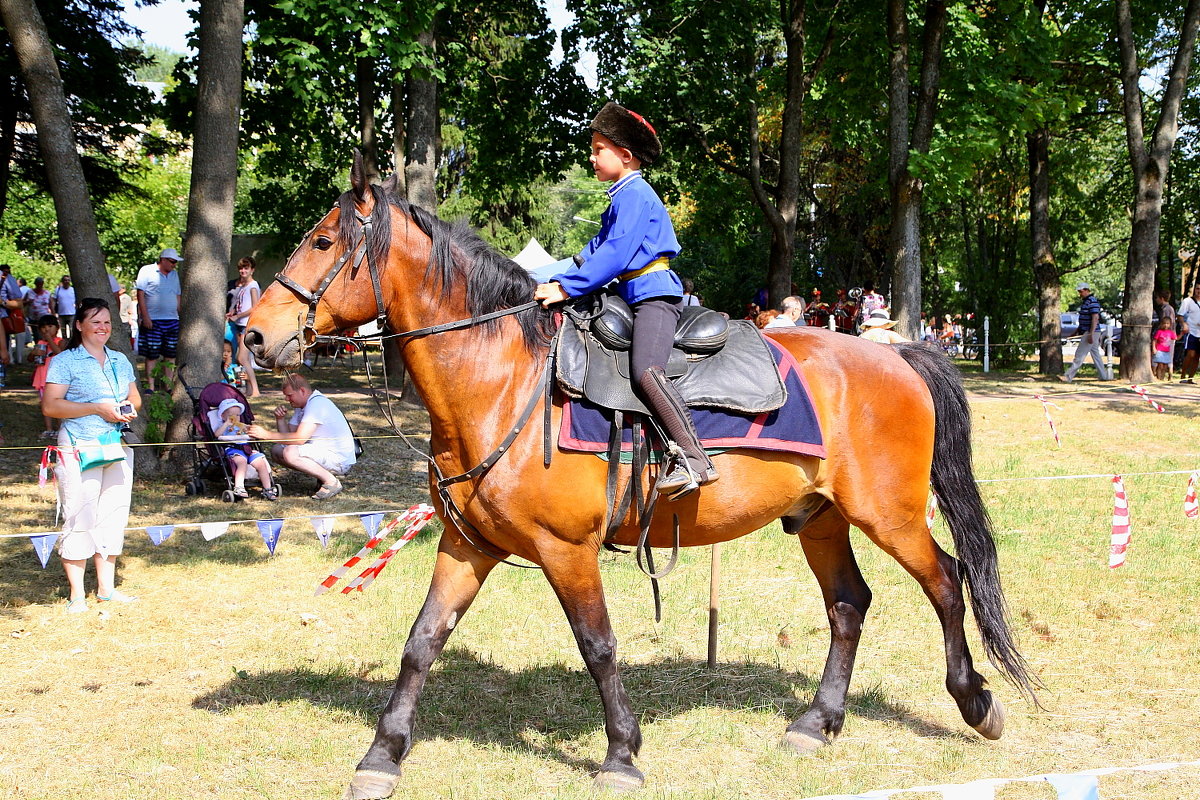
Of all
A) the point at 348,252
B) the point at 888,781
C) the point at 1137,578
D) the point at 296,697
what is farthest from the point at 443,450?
the point at 1137,578

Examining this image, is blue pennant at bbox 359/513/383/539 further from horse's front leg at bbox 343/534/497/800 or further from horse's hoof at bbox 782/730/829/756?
horse's hoof at bbox 782/730/829/756

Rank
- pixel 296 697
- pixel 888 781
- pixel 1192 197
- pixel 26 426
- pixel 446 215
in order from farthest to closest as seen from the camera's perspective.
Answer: pixel 446 215 → pixel 1192 197 → pixel 26 426 → pixel 296 697 → pixel 888 781

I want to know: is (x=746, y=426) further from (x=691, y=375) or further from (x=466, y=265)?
(x=466, y=265)

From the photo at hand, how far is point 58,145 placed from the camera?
10.2 meters

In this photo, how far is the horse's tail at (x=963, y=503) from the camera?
5.25 meters

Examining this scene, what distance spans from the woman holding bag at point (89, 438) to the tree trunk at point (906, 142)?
12.6 metres

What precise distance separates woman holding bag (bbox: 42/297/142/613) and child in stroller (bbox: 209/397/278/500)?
330 cm

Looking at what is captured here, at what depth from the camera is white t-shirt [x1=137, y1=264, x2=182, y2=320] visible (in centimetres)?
1489

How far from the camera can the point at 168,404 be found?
11344 millimetres

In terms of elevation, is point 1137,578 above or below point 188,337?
below

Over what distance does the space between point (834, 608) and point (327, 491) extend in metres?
6.96

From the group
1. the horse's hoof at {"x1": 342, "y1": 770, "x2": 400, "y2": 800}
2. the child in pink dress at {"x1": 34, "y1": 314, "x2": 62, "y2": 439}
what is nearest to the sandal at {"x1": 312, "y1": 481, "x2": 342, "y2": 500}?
the child in pink dress at {"x1": 34, "y1": 314, "x2": 62, "y2": 439}

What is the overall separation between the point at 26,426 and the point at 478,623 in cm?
931

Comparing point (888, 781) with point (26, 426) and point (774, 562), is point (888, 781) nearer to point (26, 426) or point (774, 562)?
point (774, 562)
